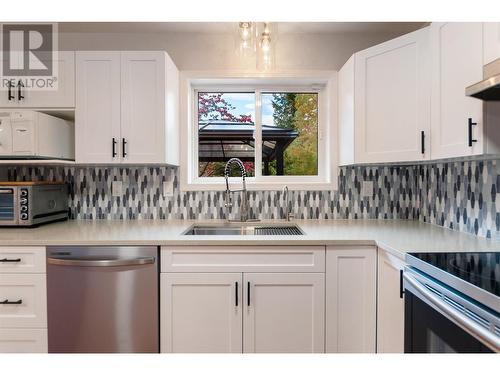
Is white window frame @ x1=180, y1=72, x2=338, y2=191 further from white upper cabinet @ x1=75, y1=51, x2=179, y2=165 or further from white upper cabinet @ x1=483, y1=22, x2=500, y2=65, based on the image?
white upper cabinet @ x1=483, y1=22, x2=500, y2=65

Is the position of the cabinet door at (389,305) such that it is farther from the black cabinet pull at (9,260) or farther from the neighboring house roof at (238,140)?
the black cabinet pull at (9,260)

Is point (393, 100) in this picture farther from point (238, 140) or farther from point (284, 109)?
point (238, 140)

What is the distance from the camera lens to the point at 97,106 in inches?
81.7

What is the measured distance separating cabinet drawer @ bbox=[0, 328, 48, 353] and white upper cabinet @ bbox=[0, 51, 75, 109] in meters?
1.29

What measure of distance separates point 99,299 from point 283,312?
94 cm

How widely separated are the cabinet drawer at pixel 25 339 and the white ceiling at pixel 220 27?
6.22 feet

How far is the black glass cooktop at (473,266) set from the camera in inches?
38.8

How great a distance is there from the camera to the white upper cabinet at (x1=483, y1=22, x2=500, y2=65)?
1227 mm

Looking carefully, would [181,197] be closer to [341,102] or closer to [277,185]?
[277,185]

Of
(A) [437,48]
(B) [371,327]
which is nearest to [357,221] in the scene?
(B) [371,327]

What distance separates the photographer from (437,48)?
5.34 ft

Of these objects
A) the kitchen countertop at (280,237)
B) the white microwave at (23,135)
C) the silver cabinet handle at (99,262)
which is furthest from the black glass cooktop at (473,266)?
the white microwave at (23,135)

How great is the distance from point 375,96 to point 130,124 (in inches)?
58.5

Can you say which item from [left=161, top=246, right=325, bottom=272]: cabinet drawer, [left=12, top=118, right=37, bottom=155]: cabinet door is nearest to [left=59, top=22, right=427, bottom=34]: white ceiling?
[left=12, top=118, right=37, bottom=155]: cabinet door
